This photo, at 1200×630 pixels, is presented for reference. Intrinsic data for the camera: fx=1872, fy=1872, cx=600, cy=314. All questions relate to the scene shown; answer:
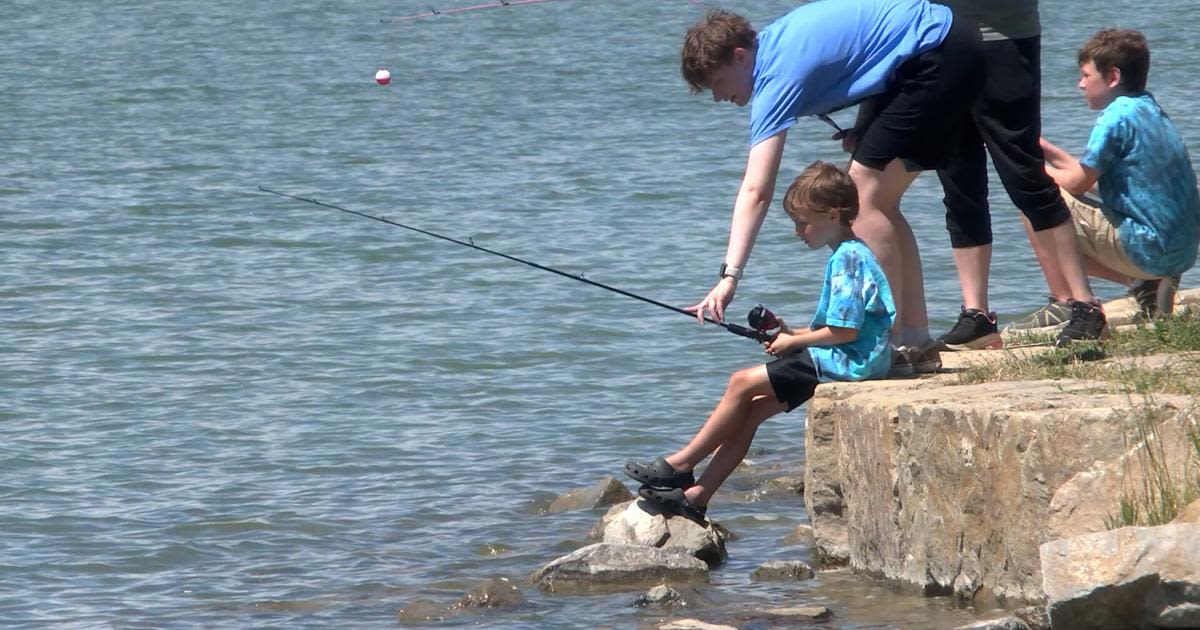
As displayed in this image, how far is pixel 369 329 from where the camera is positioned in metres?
9.62

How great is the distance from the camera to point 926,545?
4.61m

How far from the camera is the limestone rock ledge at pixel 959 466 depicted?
404 cm

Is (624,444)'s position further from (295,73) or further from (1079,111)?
(295,73)

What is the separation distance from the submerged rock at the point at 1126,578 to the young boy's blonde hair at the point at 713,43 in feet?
5.89

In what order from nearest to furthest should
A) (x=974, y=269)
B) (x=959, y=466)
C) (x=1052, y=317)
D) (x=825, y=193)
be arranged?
(x=959, y=466) < (x=825, y=193) < (x=974, y=269) < (x=1052, y=317)

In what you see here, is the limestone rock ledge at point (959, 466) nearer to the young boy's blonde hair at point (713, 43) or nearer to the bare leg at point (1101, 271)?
the young boy's blonde hair at point (713, 43)

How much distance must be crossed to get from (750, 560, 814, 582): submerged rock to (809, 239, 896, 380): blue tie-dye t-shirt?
527mm

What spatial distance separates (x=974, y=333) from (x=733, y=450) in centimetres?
80

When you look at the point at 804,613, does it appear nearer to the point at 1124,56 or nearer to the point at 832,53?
the point at 832,53

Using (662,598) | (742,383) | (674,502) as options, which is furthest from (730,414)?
(662,598)

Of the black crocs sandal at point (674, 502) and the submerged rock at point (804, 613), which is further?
the black crocs sandal at point (674, 502)

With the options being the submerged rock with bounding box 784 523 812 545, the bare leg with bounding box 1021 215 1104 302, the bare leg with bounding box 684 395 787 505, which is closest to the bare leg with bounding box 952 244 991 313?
the bare leg with bounding box 1021 215 1104 302

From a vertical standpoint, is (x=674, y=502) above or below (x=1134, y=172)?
below

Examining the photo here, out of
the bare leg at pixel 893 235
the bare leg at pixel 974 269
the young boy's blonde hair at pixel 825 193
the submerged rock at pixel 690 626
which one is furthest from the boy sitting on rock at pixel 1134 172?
the submerged rock at pixel 690 626
